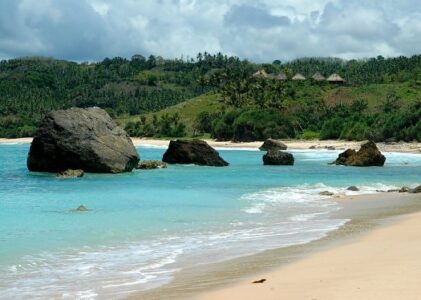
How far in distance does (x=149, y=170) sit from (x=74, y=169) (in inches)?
264

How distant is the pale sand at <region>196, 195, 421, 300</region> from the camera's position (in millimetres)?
7996

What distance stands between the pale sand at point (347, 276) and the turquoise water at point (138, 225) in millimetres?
1901

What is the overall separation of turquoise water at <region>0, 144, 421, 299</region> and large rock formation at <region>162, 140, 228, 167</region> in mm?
13125

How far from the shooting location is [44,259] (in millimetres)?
12656

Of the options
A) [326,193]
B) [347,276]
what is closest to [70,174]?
[326,193]

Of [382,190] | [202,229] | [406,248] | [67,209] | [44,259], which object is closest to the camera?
[406,248]

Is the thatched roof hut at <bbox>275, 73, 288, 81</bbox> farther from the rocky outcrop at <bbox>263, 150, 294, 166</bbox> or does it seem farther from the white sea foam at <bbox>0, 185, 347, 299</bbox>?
the white sea foam at <bbox>0, 185, 347, 299</bbox>

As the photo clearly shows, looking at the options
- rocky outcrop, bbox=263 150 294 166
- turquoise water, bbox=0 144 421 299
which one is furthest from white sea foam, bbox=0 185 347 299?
rocky outcrop, bbox=263 150 294 166

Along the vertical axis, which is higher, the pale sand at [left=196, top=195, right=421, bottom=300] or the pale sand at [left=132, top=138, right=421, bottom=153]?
the pale sand at [left=132, top=138, right=421, bottom=153]

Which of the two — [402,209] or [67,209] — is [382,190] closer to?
[402,209]

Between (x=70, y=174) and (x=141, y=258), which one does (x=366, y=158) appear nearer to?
(x=70, y=174)

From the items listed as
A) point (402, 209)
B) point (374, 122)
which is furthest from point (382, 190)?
point (374, 122)

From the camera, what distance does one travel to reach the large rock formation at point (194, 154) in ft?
164

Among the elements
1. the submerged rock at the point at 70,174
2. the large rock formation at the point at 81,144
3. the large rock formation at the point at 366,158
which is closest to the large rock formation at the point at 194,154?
the large rock formation at the point at 81,144
